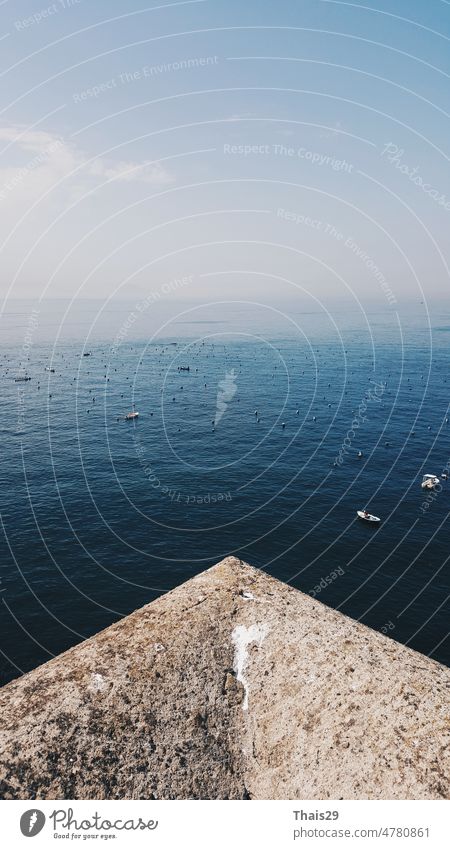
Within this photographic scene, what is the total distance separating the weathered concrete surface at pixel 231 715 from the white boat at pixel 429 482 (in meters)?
70.4

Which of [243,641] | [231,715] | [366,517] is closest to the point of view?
[231,715]

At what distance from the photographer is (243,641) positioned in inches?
1054

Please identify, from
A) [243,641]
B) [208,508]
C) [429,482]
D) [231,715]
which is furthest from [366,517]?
[231,715]

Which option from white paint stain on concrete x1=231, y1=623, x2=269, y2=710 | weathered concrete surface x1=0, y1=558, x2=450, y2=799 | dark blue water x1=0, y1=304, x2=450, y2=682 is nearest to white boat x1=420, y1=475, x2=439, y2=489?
dark blue water x1=0, y1=304, x2=450, y2=682

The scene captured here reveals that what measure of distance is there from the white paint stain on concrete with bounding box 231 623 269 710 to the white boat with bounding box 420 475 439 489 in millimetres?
73436

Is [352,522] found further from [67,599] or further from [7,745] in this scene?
[7,745]

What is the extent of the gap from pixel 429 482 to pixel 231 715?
3068 inches

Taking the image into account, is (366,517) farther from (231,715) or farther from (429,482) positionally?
(231,715)

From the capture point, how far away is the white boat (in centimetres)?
9006

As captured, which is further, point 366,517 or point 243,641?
point 366,517

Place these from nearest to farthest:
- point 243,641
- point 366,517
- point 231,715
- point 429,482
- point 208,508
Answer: point 231,715 → point 243,641 → point 366,517 → point 208,508 → point 429,482
